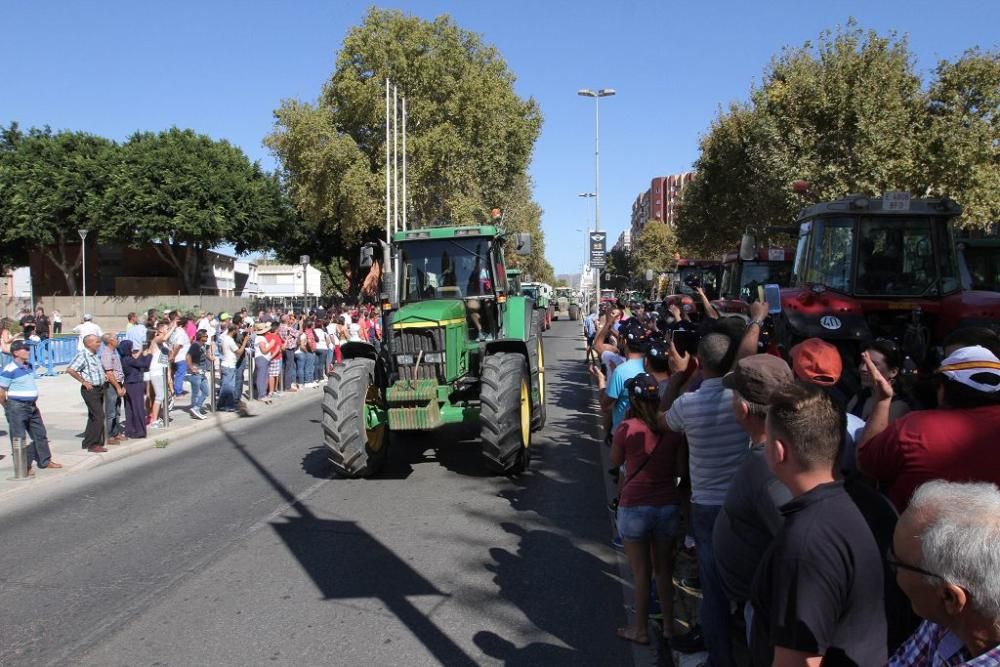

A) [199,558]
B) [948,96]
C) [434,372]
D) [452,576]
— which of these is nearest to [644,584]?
[452,576]

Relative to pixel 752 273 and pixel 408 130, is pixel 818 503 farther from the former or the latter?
pixel 408 130

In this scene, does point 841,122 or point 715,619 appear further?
point 841,122

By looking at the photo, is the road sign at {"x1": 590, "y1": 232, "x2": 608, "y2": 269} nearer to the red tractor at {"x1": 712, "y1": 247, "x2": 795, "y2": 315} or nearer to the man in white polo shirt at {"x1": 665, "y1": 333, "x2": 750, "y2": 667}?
the red tractor at {"x1": 712, "y1": 247, "x2": 795, "y2": 315}

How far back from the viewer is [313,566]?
5.88 m

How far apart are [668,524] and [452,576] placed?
1938 mm

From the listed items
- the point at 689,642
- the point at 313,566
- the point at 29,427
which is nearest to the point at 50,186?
the point at 29,427

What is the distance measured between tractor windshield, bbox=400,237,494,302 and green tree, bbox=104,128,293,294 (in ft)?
116

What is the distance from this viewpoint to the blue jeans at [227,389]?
1444 cm

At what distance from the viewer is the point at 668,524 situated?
14.4 ft

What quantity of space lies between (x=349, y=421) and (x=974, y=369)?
614cm

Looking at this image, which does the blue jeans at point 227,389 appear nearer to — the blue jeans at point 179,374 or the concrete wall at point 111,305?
the blue jeans at point 179,374

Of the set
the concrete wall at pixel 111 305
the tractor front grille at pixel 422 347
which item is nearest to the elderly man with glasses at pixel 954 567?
the tractor front grille at pixel 422 347

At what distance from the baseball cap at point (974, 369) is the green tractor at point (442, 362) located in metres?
5.18

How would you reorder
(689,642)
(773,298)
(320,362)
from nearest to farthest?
(689,642)
(773,298)
(320,362)
